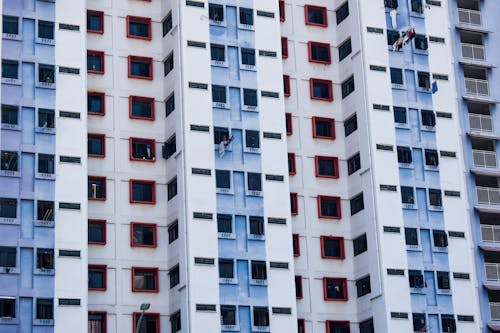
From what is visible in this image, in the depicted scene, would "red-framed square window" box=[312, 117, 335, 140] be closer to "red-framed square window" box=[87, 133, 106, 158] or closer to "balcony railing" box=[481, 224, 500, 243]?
"balcony railing" box=[481, 224, 500, 243]

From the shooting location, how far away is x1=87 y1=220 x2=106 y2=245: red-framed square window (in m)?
80.8

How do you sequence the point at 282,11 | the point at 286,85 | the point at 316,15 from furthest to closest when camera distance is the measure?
the point at 316,15, the point at 282,11, the point at 286,85

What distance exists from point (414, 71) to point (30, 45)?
101 feet

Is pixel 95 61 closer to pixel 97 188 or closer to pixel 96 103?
pixel 96 103

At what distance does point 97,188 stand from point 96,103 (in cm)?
662

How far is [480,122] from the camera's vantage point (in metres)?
93.4

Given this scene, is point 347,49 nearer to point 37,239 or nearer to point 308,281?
point 308,281

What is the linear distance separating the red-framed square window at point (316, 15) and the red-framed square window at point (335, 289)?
21.3 meters

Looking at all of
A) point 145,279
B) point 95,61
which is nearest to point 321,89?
point 95,61

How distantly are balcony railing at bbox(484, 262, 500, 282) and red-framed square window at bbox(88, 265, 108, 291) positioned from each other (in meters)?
30.2

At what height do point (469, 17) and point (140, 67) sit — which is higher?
point (469, 17)

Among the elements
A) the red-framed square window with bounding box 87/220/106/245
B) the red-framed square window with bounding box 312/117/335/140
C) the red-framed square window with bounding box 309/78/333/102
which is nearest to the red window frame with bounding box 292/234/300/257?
the red-framed square window with bounding box 312/117/335/140

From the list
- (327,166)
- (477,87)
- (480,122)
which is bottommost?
(327,166)

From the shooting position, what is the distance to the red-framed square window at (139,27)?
285ft
